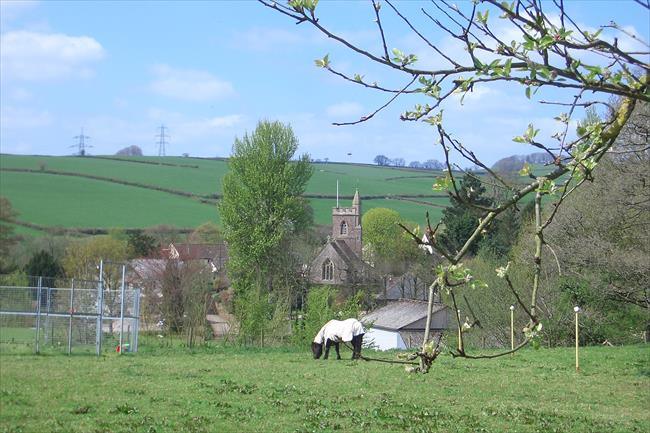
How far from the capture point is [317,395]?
46.2 ft

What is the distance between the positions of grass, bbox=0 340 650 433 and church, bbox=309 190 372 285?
34770 mm

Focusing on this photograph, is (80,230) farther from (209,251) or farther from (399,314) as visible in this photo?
(399,314)

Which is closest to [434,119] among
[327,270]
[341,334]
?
[341,334]

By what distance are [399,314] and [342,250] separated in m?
35.7

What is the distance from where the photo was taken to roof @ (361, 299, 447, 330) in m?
43.1

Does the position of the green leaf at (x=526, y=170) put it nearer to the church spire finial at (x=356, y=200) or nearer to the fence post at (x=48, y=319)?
the fence post at (x=48, y=319)

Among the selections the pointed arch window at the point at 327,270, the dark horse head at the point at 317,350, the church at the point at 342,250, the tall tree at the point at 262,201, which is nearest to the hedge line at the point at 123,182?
the church at the point at 342,250

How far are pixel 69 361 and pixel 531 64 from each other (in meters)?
18.6

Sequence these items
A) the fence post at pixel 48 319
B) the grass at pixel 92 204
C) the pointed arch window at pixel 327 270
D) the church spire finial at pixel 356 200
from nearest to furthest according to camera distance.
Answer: the fence post at pixel 48 319 < the grass at pixel 92 204 < the pointed arch window at pixel 327 270 < the church spire finial at pixel 356 200

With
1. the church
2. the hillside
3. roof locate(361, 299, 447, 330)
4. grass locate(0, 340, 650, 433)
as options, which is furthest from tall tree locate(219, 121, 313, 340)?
grass locate(0, 340, 650, 433)

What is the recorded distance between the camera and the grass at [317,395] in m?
11.2

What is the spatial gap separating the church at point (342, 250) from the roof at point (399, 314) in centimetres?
596

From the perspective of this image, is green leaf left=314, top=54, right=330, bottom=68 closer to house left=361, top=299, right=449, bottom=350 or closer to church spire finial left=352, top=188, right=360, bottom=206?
house left=361, top=299, right=449, bottom=350

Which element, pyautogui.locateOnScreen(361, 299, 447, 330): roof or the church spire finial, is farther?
the church spire finial
